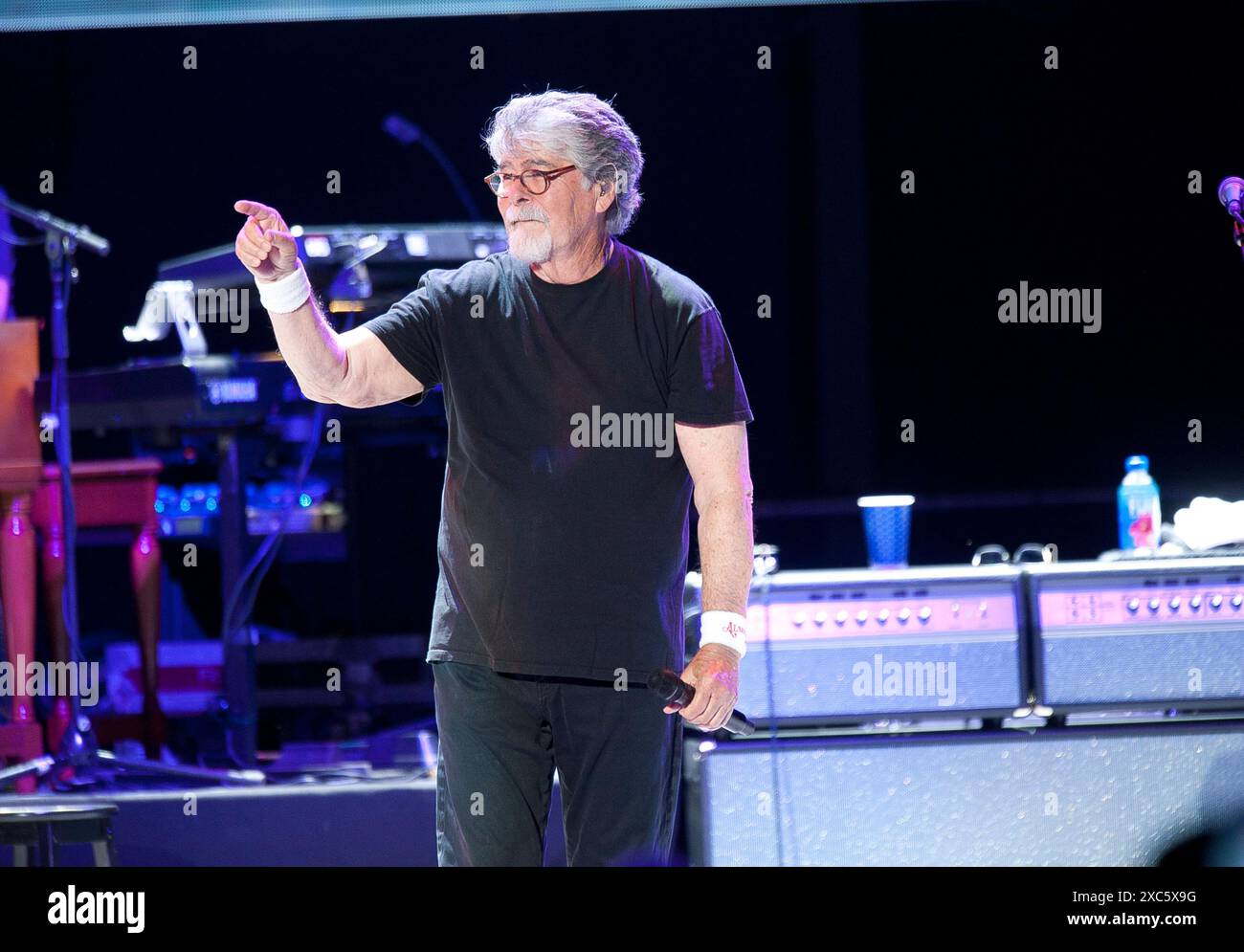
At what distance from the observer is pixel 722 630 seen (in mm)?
1930

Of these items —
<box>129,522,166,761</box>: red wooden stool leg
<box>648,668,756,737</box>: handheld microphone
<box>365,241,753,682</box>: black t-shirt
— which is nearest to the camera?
<box>648,668,756,737</box>: handheld microphone

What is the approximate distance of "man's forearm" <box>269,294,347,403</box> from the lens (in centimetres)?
184

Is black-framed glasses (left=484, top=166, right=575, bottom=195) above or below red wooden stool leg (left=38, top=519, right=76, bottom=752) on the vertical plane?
above

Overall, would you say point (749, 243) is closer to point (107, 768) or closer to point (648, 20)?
point (648, 20)

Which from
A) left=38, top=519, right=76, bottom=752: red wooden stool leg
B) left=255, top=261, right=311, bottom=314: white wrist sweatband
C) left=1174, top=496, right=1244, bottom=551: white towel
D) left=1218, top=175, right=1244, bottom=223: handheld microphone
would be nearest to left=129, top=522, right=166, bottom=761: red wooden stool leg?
left=38, top=519, right=76, bottom=752: red wooden stool leg

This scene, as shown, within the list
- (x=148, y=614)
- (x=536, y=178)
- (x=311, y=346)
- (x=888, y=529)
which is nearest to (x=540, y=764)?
(x=311, y=346)

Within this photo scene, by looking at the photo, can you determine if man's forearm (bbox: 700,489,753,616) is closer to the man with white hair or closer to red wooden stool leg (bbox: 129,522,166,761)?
the man with white hair

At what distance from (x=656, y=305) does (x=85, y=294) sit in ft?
11.3

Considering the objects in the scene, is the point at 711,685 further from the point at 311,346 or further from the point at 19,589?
the point at 19,589

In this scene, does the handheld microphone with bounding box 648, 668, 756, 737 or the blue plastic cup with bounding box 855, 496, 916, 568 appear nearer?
the handheld microphone with bounding box 648, 668, 756, 737

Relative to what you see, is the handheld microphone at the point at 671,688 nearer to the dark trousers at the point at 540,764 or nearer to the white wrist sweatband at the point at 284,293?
the dark trousers at the point at 540,764

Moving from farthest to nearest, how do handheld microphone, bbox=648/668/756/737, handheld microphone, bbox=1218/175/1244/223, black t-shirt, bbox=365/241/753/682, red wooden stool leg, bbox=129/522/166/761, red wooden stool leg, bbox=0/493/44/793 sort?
red wooden stool leg, bbox=129/522/166/761 → red wooden stool leg, bbox=0/493/44/793 → handheld microphone, bbox=1218/175/1244/223 → black t-shirt, bbox=365/241/753/682 → handheld microphone, bbox=648/668/756/737
